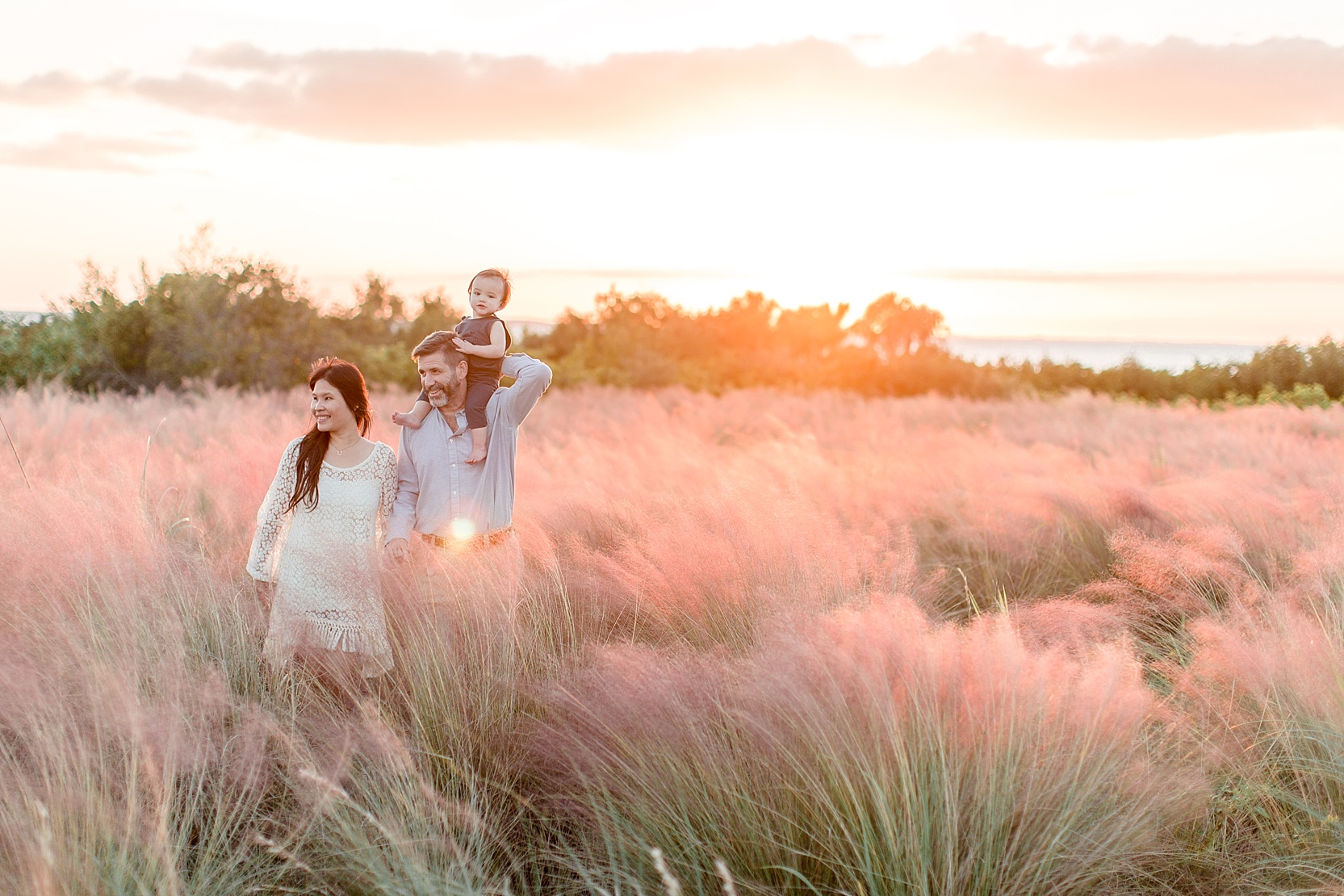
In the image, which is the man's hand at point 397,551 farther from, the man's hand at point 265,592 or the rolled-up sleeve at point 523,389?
the rolled-up sleeve at point 523,389

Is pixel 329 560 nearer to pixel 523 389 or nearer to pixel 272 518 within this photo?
pixel 272 518

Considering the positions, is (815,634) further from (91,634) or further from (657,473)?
(657,473)

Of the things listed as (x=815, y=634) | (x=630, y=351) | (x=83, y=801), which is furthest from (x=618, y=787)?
(x=630, y=351)

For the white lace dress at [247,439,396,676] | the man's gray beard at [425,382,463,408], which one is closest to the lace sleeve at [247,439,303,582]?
the white lace dress at [247,439,396,676]

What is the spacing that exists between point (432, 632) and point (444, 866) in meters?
0.98

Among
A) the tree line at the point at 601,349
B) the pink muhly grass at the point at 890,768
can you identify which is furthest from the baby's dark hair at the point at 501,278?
the tree line at the point at 601,349

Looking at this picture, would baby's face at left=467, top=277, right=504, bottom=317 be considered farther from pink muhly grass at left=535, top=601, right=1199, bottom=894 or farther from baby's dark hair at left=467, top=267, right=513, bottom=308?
pink muhly grass at left=535, top=601, right=1199, bottom=894

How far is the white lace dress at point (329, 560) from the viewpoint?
345cm

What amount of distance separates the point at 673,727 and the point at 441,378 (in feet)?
6.68

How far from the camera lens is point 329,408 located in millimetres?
3688

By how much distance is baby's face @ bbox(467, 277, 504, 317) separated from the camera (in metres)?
4.33

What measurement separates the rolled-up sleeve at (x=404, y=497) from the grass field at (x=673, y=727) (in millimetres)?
385

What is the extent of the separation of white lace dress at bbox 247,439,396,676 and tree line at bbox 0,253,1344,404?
1084 cm

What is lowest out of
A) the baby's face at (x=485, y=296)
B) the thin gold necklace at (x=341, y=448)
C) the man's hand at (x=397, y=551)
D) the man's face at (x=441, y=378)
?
the man's hand at (x=397, y=551)
